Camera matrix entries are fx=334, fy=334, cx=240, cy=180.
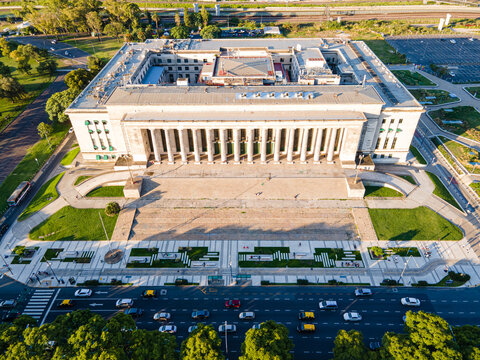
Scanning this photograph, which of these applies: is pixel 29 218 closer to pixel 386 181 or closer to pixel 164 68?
pixel 164 68

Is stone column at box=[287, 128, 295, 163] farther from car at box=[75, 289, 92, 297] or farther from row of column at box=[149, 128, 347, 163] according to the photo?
car at box=[75, 289, 92, 297]

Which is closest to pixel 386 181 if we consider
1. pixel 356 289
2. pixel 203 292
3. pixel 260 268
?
pixel 356 289

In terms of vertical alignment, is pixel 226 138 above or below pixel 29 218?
above

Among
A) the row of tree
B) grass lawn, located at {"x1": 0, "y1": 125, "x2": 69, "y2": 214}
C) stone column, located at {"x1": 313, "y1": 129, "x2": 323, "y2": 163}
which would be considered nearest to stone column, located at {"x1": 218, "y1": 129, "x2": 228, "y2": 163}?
stone column, located at {"x1": 313, "y1": 129, "x2": 323, "y2": 163}

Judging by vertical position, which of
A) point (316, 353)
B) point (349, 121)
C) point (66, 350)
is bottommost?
point (316, 353)

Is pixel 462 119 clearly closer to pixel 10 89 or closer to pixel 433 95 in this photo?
pixel 433 95

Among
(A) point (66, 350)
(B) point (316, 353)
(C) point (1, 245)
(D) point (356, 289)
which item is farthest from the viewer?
(C) point (1, 245)

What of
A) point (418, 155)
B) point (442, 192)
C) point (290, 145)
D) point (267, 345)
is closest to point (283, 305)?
point (267, 345)
